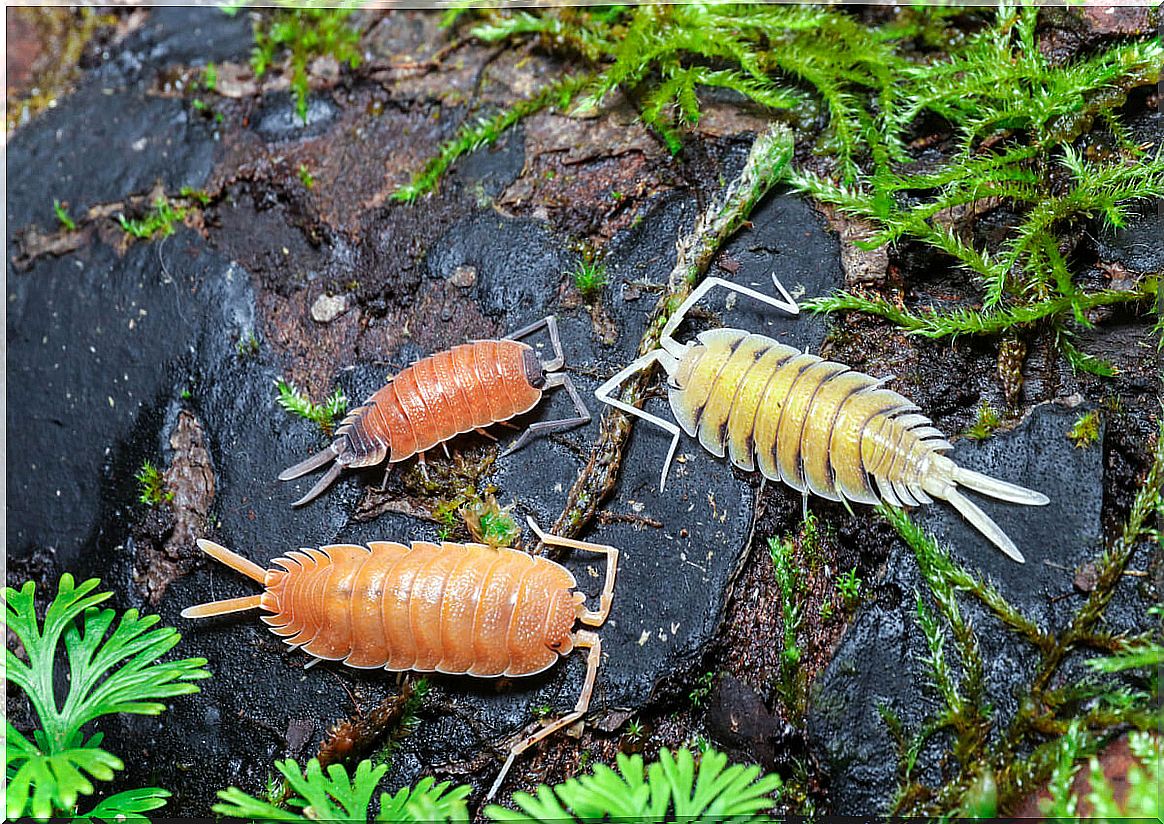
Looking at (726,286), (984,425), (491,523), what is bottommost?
(491,523)

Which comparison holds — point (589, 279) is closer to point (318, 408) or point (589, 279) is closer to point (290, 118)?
point (318, 408)

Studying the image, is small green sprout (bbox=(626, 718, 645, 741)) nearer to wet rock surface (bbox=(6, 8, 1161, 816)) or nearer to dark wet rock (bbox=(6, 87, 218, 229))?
wet rock surface (bbox=(6, 8, 1161, 816))

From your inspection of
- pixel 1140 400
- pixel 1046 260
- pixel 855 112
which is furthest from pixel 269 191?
pixel 1140 400

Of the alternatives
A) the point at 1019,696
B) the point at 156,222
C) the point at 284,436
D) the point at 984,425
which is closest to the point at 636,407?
the point at 984,425

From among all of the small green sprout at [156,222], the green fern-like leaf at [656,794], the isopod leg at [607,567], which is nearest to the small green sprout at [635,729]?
the isopod leg at [607,567]

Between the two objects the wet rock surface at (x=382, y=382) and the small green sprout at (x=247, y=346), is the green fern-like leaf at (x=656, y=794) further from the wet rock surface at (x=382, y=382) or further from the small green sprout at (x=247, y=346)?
the small green sprout at (x=247, y=346)

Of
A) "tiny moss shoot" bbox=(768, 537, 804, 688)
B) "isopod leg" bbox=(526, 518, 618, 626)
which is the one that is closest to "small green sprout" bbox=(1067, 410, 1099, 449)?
"tiny moss shoot" bbox=(768, 537, 804, 688)
